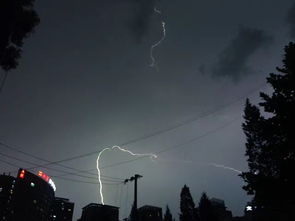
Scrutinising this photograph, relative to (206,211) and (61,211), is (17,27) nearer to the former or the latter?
(206,211)

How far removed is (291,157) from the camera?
1988cm

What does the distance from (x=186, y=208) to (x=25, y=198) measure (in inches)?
4871

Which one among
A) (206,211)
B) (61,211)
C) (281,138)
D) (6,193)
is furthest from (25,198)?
(281,138)

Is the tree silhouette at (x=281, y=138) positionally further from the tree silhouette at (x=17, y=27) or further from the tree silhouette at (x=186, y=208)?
the tree silhouette at (x=186, y=208)

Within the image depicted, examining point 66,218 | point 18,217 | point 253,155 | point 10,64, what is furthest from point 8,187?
point 10,64

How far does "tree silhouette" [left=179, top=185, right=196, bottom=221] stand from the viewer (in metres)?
58.4

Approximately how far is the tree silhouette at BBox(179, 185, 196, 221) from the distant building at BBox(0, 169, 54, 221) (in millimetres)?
106866

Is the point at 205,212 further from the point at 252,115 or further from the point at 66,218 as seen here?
the point at 66,218

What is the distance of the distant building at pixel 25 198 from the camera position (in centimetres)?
15588

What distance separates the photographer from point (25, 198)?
160000 mm

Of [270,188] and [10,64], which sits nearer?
[10,64]

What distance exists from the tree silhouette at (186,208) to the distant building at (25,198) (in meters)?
107

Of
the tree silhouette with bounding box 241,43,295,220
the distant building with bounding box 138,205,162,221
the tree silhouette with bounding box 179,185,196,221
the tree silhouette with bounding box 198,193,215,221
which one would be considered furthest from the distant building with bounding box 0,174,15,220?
the tree silhouette with bounding box 241,43,295,220

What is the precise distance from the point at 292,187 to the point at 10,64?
54.6ft
